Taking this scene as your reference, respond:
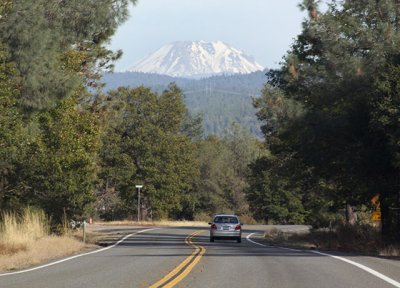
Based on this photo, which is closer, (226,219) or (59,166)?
(59,166)

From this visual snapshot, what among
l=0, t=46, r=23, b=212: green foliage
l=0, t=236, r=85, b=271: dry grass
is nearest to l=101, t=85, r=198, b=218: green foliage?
l=0, t=236, r=85, b=271: dry grass

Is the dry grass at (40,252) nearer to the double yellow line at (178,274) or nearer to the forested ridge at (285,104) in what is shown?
the forested ridge at (285,104)

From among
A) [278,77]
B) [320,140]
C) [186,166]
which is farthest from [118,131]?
[320,140]

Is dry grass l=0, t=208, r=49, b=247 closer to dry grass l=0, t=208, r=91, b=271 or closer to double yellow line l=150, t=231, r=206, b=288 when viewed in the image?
dry grass l=0, t=208, r=91, b=271

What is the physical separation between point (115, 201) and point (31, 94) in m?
63.3

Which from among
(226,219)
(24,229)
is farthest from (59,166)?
(226,219)

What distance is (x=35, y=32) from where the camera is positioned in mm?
23719

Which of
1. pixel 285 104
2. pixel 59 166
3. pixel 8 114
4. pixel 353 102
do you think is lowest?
pixel 59 166

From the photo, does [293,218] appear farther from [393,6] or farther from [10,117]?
[10,117]

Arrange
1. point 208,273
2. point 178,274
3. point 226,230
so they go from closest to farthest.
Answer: point 178,274, point 208,273, point 226,230

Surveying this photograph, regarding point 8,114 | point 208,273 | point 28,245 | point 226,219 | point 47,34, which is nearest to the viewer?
point 208,273

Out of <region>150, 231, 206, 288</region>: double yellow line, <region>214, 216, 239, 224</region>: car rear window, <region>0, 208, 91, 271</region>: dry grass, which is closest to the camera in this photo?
<region>150, 231, 206, 288</region>: double yellow line

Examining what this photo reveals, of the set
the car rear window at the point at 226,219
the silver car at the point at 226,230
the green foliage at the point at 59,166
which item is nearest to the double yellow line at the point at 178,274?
the green foliage at the point at 59,166

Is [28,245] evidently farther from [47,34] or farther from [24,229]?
[47,34]
